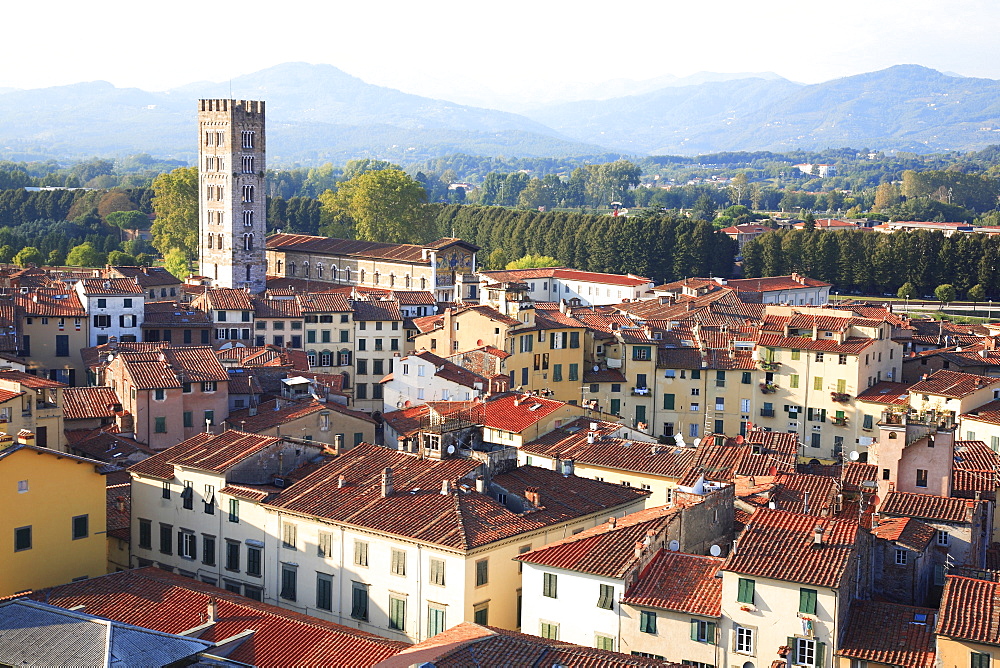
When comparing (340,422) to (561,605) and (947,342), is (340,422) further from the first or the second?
(947,342)

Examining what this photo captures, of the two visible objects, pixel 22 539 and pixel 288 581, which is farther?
pixel 288 581

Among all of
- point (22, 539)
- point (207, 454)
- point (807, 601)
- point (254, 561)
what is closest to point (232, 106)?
point (207, 454)

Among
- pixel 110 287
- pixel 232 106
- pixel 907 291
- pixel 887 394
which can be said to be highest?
pixel 232 106

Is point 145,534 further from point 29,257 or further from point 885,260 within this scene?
point 885,260

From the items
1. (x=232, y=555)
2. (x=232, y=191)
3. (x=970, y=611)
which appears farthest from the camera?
(x=232, y=191)

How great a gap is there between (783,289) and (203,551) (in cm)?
7113

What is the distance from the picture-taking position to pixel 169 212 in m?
122

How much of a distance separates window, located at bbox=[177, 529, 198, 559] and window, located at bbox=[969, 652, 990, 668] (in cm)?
1824

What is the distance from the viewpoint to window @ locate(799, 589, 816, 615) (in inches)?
1051

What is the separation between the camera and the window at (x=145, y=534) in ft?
116

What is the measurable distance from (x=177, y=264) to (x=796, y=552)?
90142 millimetres

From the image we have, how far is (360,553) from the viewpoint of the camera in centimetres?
3141

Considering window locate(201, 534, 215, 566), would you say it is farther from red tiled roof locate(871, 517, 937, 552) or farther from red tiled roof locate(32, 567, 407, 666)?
red tiled roof locate(871, 517, 937, 552)

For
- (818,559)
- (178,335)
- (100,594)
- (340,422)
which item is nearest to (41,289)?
(178,335)
